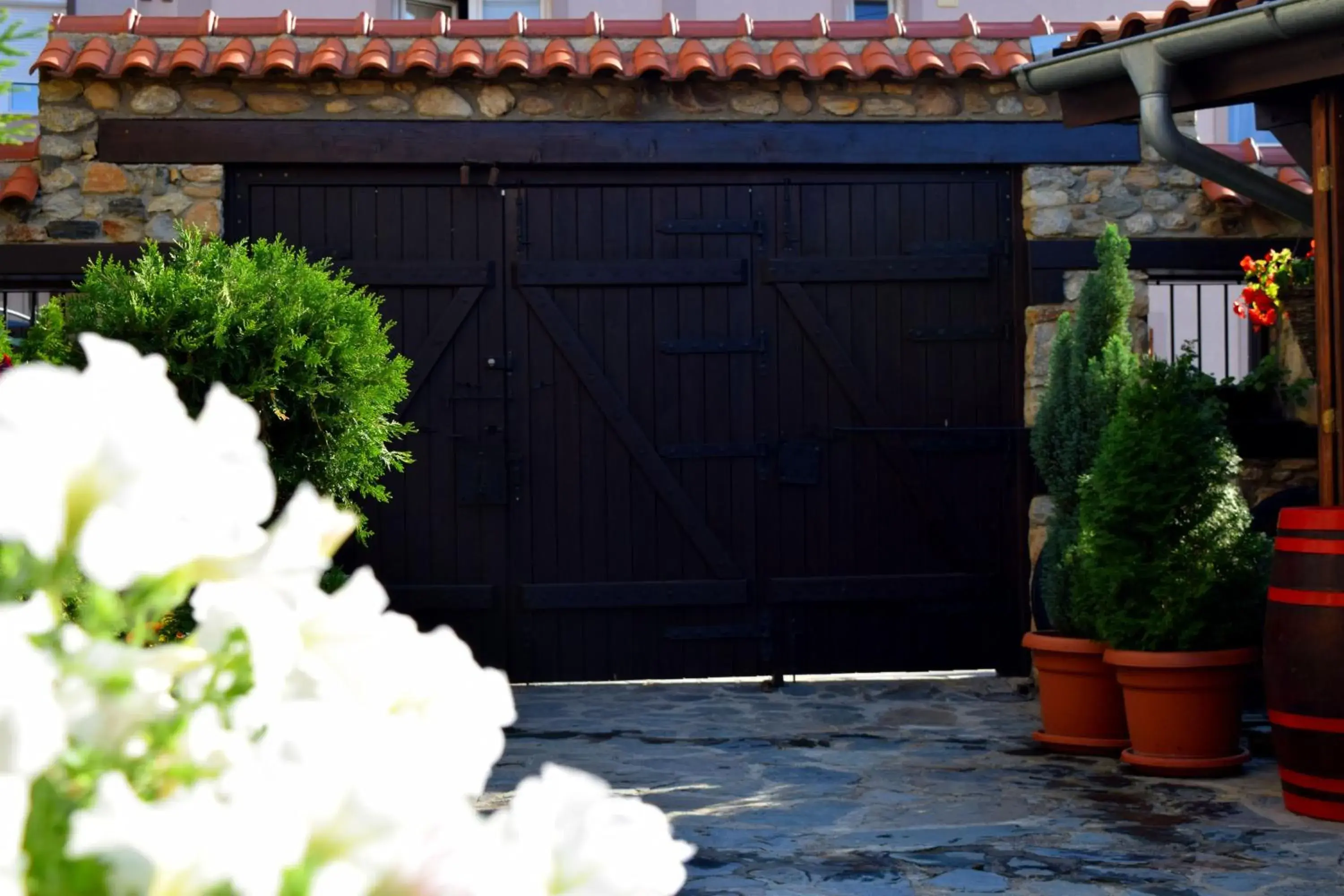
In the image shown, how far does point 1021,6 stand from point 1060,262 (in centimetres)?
468

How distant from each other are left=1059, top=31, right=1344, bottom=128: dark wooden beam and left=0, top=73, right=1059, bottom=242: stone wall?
4.58 ft

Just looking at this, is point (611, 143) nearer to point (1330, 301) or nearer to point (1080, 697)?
point (1080, 697)

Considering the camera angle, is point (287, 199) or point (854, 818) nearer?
point (854, 818)

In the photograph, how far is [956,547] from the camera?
7.40 metres

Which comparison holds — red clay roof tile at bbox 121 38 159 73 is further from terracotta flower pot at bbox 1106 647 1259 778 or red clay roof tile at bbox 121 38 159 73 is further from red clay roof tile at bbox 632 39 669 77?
terracotta flower pot at bbox 1106 647 1259 778

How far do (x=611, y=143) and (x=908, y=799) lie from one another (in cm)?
356

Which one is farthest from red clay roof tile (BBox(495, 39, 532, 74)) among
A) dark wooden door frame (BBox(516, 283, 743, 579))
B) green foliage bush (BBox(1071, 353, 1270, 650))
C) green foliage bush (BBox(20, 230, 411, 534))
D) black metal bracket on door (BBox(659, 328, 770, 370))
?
green foliage bush (BBox(1071, 353, 1270, 650))

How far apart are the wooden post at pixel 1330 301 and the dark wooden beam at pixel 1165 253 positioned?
2.36 m

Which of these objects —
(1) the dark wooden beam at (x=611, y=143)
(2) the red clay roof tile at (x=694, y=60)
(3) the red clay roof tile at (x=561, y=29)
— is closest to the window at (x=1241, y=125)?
(1) the dark wooden beam at (x=611, y=143)

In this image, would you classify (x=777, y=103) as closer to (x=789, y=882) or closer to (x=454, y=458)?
(x=454, y=458)

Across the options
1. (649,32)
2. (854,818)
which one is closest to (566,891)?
(854,818)

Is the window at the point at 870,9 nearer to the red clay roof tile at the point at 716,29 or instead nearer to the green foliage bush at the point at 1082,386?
the red clay roof tile at the point at 716,29

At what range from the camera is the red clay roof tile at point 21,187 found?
688 cm

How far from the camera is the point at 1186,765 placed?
205 inches
